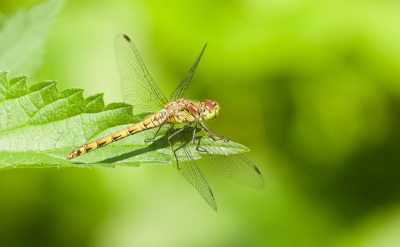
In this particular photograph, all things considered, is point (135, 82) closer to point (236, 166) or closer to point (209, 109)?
point (209, 109)

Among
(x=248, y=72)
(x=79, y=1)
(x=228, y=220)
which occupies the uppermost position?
(x=79, y=1)

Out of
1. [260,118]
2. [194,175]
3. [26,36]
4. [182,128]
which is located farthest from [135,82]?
[260,118]

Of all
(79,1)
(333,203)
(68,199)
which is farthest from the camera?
(79,1)

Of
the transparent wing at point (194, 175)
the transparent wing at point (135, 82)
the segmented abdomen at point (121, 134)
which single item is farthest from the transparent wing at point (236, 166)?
the transparent wing at point (135, 82)

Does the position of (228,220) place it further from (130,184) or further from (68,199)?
(68,199)

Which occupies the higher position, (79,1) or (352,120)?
(79,1)

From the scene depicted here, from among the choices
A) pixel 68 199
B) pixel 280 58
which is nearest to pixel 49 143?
pixel 68 199

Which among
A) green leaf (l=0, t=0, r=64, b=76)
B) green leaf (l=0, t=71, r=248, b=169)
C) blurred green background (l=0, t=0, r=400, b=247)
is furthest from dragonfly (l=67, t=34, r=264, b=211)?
green leaf (l=0, t=0, r=64, b=76)

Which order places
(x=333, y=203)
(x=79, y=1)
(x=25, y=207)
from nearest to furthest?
(x=25, y=207), (x=333, y=203), (x=79, y=1)
